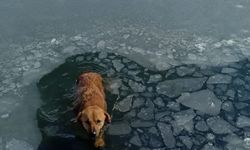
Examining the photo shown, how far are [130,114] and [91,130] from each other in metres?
1.19

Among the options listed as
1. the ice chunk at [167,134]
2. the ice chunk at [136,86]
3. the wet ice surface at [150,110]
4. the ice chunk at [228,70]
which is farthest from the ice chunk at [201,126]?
the ice chunk at [228,70]

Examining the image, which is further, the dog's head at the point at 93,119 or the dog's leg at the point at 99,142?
the dog's leg at the point at 99,142

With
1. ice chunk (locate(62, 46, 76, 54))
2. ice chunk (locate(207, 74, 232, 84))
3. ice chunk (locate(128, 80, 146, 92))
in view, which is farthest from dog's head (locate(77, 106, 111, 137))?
ice chunk (locate(62, 46, 76, 54))

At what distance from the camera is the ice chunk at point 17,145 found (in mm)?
6922

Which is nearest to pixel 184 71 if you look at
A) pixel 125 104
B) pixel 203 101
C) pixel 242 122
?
pixel 203 101

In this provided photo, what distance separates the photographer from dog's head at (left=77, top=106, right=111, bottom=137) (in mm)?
6398

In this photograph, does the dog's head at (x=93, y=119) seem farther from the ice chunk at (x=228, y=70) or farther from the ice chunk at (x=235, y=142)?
the ice chunk at (x=228, y=70)

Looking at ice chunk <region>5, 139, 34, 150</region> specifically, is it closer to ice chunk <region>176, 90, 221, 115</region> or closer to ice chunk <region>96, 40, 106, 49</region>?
ice chunk <region>176, 90, 221, 115</region>

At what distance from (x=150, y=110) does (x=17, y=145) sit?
214 cm

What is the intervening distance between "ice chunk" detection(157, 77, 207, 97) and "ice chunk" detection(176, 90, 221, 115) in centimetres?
13

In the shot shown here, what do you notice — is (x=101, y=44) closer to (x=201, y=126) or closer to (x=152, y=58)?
(x=152, y=58)

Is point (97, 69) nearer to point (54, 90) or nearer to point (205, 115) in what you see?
point (54, 90)

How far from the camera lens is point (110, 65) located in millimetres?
8531

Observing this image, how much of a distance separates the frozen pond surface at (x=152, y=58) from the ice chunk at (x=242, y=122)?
0.02m
